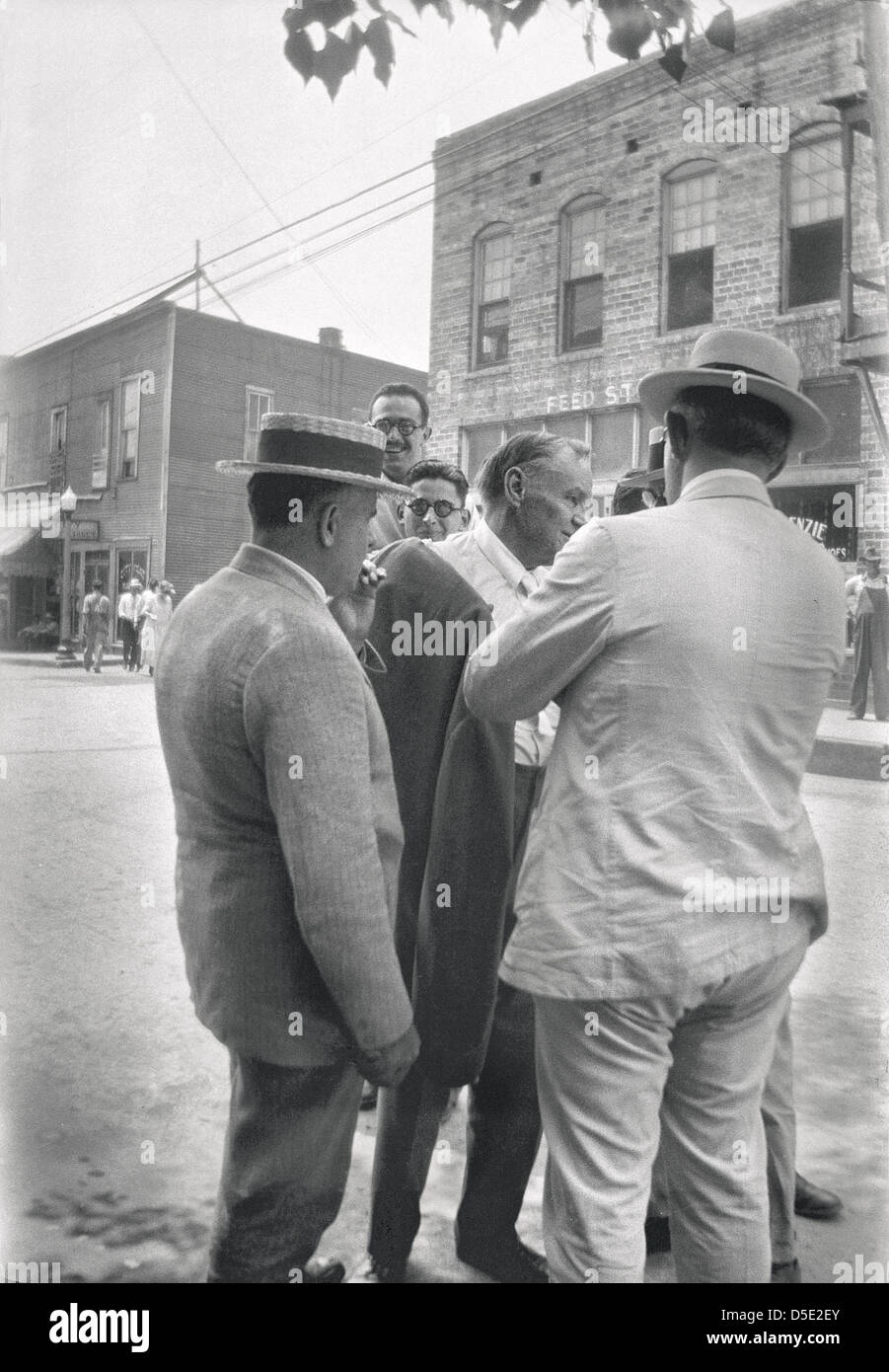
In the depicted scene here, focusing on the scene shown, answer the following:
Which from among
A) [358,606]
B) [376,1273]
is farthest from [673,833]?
[376,1273]

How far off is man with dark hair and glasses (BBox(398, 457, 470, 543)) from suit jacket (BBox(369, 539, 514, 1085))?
1225 mm

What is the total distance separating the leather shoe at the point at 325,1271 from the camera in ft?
6.96

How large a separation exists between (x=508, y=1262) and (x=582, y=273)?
241 cm

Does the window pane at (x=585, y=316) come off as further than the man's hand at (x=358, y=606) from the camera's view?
Yes

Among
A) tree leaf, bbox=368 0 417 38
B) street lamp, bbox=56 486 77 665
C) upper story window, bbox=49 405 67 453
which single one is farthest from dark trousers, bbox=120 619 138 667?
tree leaf, bbox=368 0 417 38

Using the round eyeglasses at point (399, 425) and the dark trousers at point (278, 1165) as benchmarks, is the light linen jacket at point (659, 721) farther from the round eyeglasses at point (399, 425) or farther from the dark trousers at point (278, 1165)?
the round eyeglasses at point (399, 425)

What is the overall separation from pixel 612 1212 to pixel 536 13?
93.0 inches

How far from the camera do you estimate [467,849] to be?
2.09 m

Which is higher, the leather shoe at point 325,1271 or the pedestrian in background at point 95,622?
the pedestrian in background at point 95,622

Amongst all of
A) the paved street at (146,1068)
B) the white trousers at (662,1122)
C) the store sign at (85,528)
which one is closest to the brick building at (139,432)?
the store sign at (85,528)

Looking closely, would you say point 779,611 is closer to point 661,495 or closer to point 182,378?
point 661,495

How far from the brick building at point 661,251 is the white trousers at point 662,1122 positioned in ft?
3.47

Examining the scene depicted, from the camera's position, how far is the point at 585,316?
2.85m

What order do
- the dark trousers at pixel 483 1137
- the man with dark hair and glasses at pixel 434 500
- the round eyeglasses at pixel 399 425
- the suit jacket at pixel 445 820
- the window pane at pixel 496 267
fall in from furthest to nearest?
the man with dark hair and glasses at pixel 434 500
the round eyeglasses at pixel 399 425
the window pane at pixel 496 267
the dark trousers at pixel 483 1137
the suit jacket at pixel 445 820
